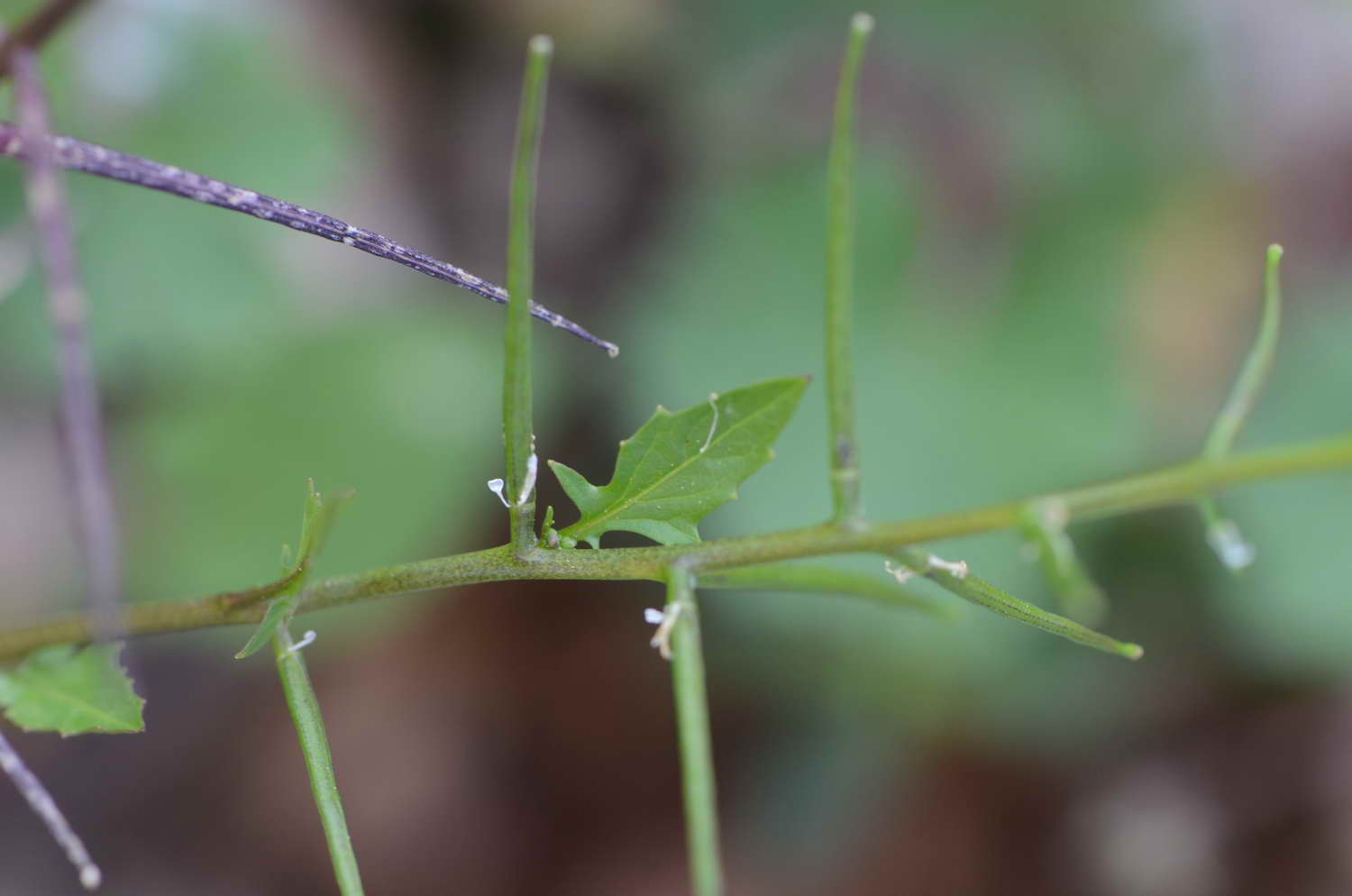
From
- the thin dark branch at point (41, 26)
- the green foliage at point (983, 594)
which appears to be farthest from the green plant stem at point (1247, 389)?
the thin dark branch at point (41, 26)

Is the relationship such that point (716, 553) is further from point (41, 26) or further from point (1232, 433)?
point (41, 26)

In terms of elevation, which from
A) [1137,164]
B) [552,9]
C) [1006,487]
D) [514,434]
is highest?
[552,9]

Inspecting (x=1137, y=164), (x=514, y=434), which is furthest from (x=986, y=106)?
(x=514, y=434)

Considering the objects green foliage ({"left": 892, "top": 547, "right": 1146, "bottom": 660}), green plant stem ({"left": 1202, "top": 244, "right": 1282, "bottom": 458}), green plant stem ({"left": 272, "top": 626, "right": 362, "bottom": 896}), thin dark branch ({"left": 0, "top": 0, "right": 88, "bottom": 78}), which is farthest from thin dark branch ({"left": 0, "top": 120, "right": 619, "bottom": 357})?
green plant stem ({"left": 1202, "top": 244, "right": 1282, "bottom": 458})

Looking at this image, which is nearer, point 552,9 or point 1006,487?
point 1006,487

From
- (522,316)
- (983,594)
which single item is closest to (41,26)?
(522,316)

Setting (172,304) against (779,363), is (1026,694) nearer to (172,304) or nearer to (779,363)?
(779,363)

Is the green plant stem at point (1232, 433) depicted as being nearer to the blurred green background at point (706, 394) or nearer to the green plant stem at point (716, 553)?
the green plant stem at point (716, 553)
